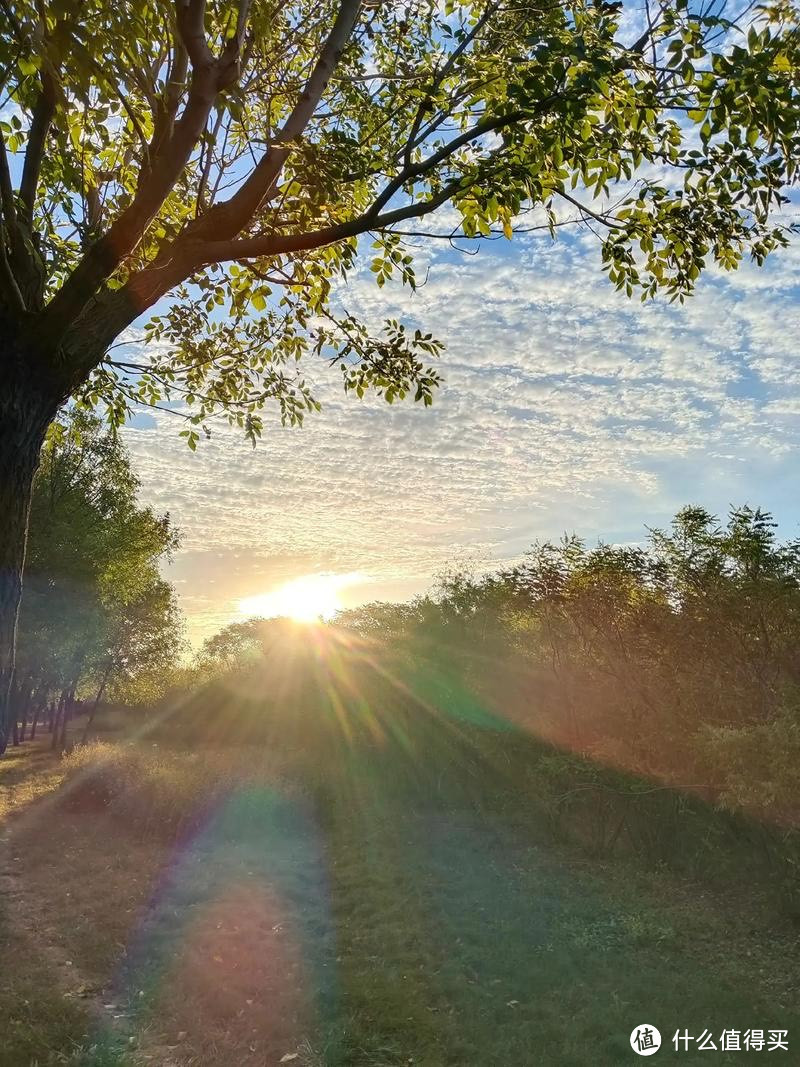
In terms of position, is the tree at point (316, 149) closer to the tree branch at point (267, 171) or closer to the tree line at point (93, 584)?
the tree branch at point (267, 171)

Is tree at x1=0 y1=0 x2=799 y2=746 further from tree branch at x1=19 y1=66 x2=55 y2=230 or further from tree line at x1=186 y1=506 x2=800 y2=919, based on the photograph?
tree line at x1=186 y1=506 x2=800 y2=919

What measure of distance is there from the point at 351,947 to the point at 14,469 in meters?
7.76

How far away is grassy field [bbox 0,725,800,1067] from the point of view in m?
5.74

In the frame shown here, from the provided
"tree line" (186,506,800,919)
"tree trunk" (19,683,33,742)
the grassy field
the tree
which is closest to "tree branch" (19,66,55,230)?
the tree

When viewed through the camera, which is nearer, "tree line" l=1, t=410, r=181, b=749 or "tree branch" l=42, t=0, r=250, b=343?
"tree branch" l=42, t=0, r=250, b=343

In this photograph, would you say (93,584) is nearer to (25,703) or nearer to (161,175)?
(25,703)

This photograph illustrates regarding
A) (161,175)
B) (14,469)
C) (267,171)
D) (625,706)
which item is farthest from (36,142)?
(625,706)

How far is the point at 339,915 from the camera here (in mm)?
9422

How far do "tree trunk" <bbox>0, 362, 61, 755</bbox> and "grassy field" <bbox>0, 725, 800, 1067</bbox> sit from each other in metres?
4.18

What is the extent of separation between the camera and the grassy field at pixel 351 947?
5.74 metres

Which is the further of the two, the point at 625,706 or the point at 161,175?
the point at 625,706

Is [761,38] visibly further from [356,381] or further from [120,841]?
[120,841]

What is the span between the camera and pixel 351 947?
26.8 ft

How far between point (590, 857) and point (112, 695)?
2425 centimetres
